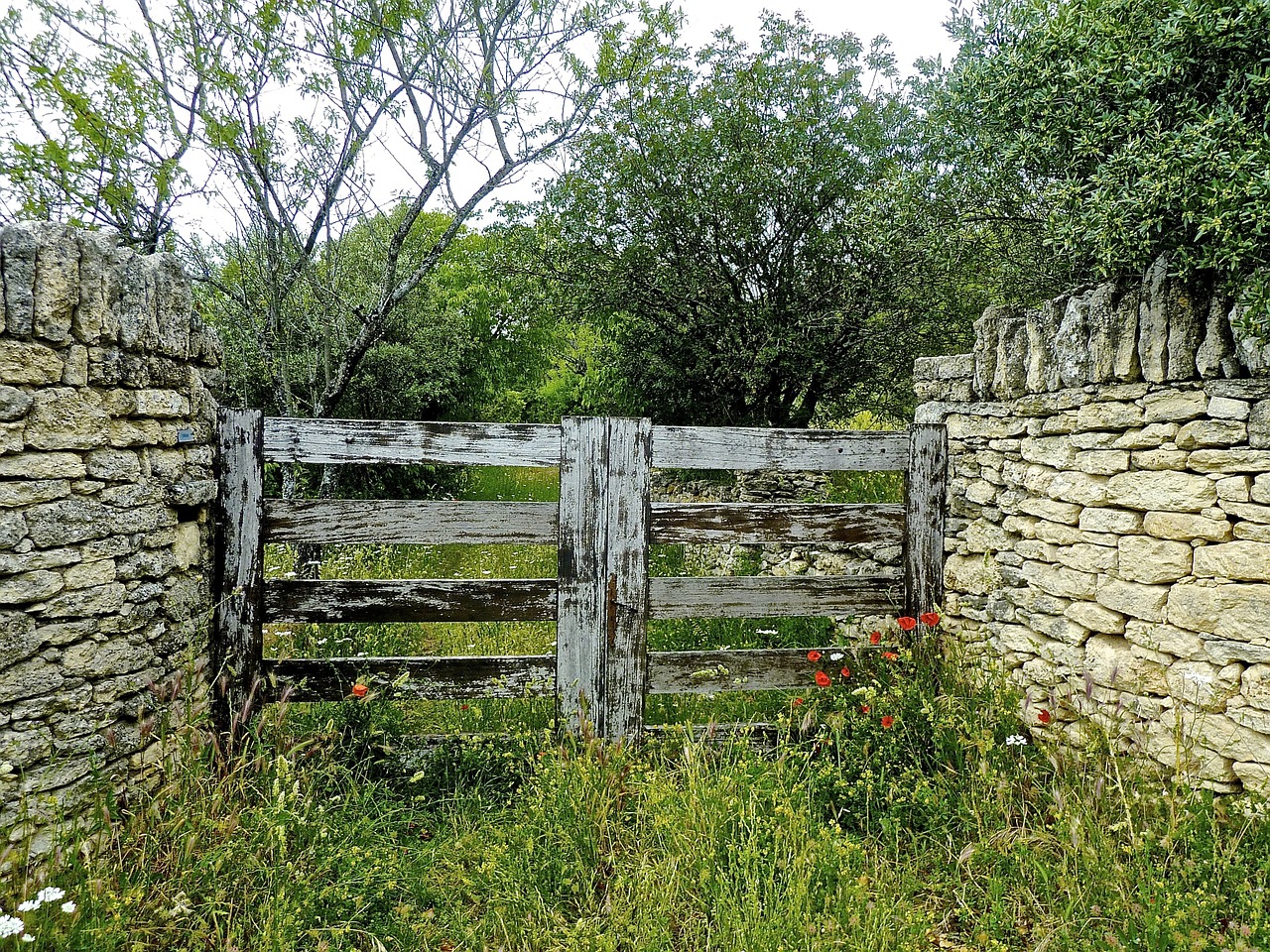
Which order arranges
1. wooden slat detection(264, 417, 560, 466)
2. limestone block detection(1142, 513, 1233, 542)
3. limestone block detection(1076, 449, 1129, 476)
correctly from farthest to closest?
wooden slat detection(264, 417, 560, 466) < limestone block detection(1076, 449, 1129, 476) < limestone block detection(1142, 513, 1233, 542)

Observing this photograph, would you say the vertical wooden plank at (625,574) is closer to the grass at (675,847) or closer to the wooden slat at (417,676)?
the grass at (675,847)

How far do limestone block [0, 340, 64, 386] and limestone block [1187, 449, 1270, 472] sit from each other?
4332mm

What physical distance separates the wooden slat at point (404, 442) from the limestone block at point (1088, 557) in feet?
8.44

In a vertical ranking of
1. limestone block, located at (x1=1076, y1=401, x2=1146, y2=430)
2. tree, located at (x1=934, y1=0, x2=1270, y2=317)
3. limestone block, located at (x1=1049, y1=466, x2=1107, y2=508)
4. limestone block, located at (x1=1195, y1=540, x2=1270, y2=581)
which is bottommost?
limestone block, located at (x1=1195, y1=540, x2=1270, y2=581)

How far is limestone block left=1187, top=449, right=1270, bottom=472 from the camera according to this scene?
2.57 m

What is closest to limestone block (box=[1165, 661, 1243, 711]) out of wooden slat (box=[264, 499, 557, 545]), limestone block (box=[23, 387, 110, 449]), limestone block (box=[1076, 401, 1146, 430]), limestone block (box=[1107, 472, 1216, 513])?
limestone block (box=[1107, 472, 1216, 513])

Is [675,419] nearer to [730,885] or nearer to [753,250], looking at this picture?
[753,250]

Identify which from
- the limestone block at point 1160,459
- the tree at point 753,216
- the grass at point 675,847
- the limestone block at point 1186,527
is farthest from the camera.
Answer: the tree at point 753,216

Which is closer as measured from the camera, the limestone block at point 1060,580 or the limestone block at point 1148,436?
the limestone block at point 1148,436

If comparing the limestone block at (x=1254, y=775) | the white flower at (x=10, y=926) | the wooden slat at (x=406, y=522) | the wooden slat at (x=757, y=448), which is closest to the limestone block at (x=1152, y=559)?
the limestone block at (x=1254, y=775)

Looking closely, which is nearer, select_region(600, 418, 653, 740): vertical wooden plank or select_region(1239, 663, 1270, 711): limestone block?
select_region(1239, 663, 1270, 711): limestone block

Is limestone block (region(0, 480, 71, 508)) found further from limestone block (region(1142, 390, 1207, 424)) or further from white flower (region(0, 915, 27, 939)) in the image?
limestone block (region(1142, 390, 1207, 424))

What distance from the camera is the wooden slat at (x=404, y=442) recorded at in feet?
11.4

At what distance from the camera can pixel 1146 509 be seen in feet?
9.82
